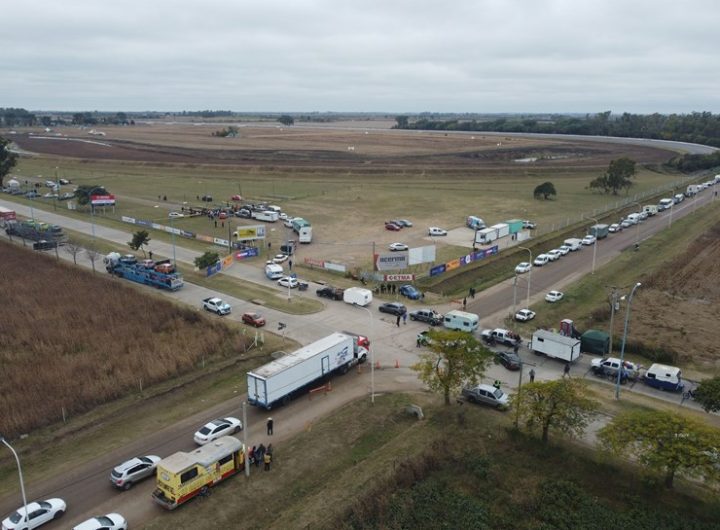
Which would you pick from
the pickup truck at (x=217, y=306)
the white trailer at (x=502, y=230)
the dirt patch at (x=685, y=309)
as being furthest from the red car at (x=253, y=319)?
the white trailer at (x=502, y=230)

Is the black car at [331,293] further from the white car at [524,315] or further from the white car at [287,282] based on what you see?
the white car at [524,315]

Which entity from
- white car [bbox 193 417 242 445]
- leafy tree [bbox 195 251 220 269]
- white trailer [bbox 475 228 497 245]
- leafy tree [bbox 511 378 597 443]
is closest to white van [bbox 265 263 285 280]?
leafy tree [bbox 195 251 220 269]

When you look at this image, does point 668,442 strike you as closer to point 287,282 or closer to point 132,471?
point 132,471

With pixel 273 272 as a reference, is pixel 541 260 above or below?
above

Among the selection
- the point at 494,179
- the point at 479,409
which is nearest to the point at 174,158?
the point at 494,179

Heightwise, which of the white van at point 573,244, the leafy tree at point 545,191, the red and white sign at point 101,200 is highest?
the leafy tree at point 545,191

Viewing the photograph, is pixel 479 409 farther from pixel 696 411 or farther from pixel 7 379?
pixel 7 379

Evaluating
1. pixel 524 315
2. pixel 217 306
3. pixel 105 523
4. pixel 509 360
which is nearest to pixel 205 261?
pixel 217 306
